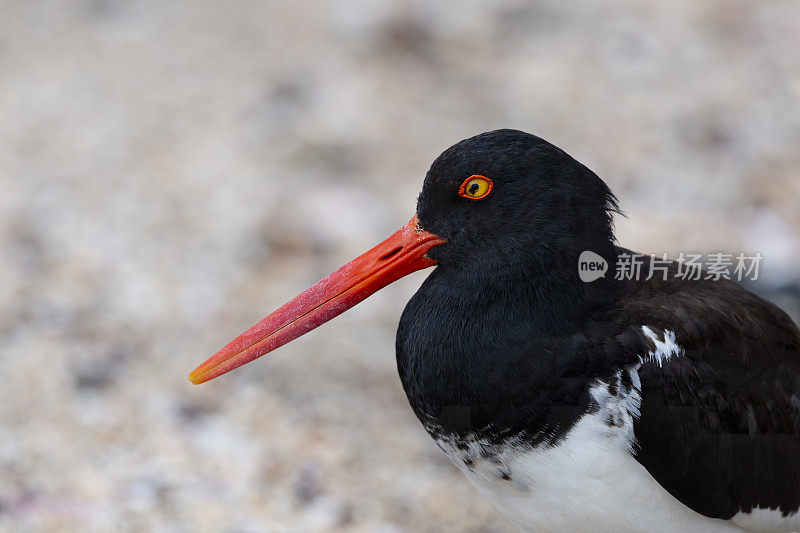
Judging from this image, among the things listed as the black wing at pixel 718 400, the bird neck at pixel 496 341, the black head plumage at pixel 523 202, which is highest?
the black head plumage at pixel 523 202

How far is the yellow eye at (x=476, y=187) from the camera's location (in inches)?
121

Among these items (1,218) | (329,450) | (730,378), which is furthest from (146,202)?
(730,378)

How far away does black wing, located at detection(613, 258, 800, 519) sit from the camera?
3020 mm

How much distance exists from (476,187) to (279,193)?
3070 mm

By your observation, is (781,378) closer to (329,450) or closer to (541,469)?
(541,469)

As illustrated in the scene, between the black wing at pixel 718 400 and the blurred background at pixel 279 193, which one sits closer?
the black wing at pixel 718 400

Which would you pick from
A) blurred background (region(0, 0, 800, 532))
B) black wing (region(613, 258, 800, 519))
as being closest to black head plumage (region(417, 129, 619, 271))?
black wing (region(613, 258, 800, 519))

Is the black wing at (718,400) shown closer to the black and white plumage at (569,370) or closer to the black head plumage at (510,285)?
the black and white plumage at (569,370)

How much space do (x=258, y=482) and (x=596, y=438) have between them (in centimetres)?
190

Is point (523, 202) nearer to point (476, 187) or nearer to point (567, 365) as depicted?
point (476, 187)

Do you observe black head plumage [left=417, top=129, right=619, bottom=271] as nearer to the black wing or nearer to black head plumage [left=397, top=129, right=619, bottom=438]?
black head plumage [left=397, top=129, right=619, bottom=438]

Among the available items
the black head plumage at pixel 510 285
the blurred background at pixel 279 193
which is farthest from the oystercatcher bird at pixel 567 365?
the blurred background at pixel 279 193

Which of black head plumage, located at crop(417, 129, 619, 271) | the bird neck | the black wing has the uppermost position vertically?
black head plumage, located at crop(417, 129, 619, 271)

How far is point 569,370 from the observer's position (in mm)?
2980
